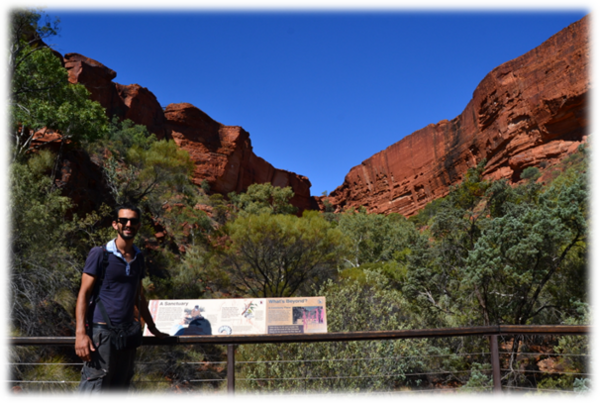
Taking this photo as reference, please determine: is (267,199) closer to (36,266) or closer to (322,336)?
(36,266)

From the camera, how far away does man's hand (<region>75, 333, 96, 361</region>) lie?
215cm

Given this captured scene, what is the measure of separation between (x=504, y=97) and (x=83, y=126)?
3730cm

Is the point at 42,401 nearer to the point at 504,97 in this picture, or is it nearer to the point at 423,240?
the point at 423,240

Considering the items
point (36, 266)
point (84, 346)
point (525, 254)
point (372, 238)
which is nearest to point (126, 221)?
point (84, 346)

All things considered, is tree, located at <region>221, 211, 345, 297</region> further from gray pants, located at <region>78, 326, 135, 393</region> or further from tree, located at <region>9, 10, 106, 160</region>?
gray pants, located at <region>78, 326, 135, 393</region>

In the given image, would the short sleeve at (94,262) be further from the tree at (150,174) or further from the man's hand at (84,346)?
the tree at (150,174)

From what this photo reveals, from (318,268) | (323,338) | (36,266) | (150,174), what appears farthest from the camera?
(150,174)

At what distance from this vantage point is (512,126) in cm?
3656

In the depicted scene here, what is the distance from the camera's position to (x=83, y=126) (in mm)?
13281

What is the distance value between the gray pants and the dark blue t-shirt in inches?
4.0

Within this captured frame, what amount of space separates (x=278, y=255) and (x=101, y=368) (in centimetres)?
1375

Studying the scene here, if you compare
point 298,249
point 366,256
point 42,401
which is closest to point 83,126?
point 298,249

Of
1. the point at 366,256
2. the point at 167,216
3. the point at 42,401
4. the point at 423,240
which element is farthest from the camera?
the point at 366,256

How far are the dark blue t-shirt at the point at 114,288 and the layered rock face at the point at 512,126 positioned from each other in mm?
36541
